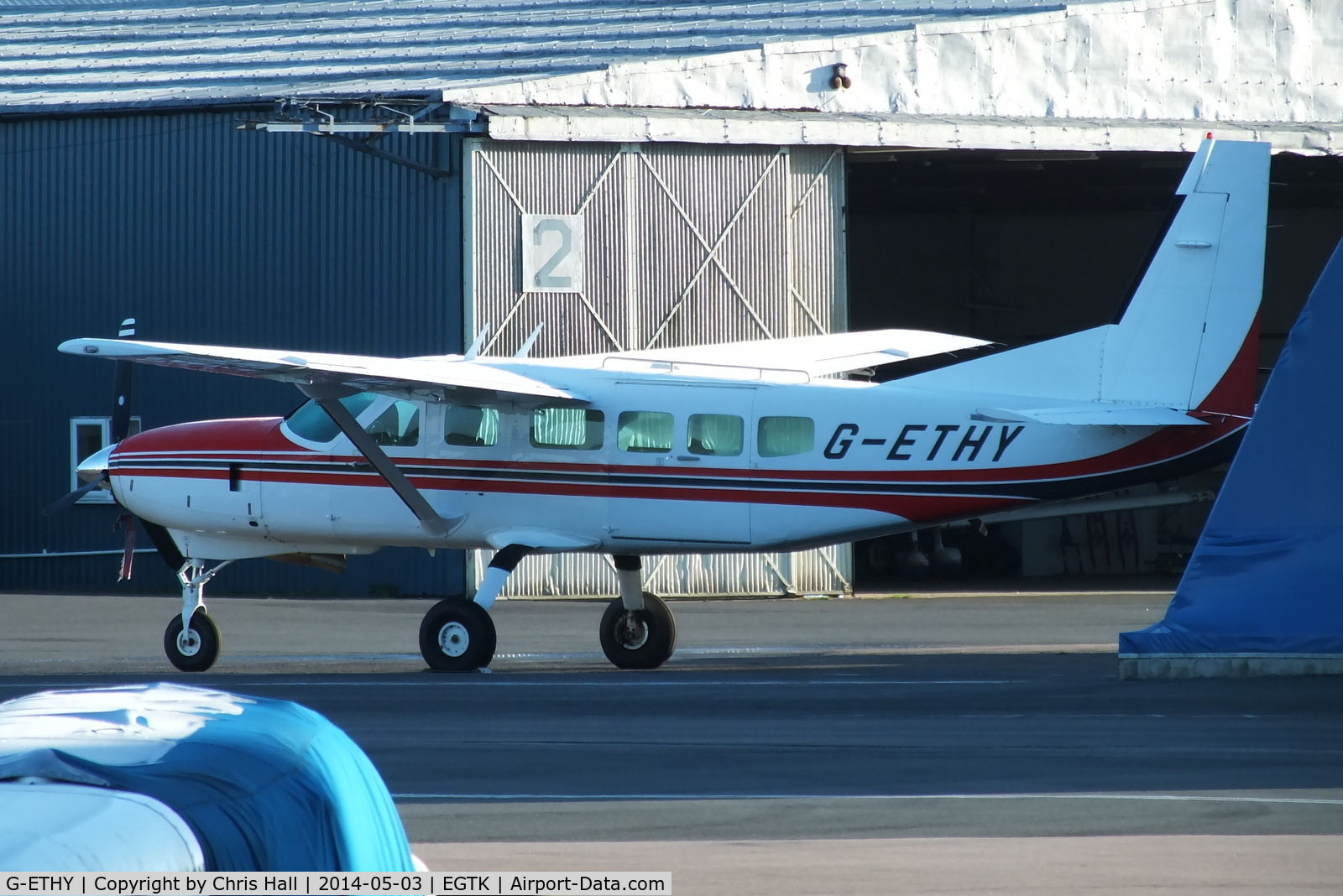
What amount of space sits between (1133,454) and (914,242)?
24.1 metres

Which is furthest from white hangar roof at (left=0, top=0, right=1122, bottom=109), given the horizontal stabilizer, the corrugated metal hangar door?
the horizontal stabilizer

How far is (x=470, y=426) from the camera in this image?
51.0 ft

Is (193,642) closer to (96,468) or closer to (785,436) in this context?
(96,468)

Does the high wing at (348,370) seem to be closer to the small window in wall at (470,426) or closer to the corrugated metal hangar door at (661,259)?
the small window in wall at (470,426)

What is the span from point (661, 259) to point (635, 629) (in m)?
10.7

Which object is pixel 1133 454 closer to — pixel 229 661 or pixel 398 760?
pixel 398 760

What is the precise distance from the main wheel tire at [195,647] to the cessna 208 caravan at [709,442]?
0.07 feet

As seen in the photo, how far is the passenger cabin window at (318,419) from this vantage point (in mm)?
15812

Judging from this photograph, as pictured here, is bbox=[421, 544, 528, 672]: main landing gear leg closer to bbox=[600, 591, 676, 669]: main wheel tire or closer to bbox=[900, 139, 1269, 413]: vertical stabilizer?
bbox=[600, 591, 676, 669]: main wheel tire

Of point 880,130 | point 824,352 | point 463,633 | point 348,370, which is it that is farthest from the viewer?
point 880,130

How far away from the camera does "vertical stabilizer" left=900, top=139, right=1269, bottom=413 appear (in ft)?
48.5

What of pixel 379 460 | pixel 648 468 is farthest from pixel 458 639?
pixel 648 468

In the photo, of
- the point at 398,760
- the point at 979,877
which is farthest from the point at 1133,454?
the point at 979,877

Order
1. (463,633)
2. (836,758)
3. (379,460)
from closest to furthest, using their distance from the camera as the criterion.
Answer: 1. (836,758)
2. (463,633)
3. (379,460)
